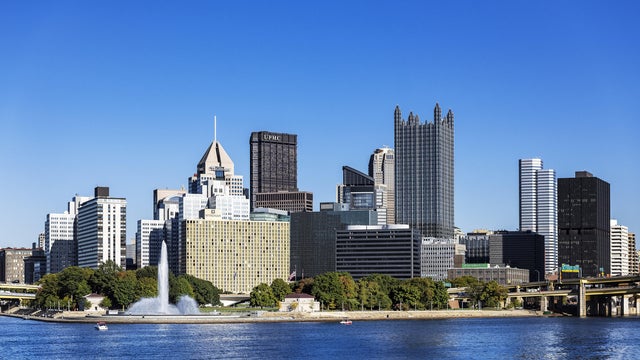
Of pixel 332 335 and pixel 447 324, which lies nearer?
pixel 332 335

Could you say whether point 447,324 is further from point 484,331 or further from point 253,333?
point 253,333

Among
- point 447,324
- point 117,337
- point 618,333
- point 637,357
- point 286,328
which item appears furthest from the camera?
point 447,324

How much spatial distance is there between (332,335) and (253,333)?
11.2 m

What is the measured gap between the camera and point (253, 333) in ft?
541

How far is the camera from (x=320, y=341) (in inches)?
Result: 5837

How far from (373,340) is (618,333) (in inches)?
1543

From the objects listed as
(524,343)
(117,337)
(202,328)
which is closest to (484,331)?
(524,343)

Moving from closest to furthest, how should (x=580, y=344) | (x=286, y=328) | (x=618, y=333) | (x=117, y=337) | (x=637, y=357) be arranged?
(x=637, y=357)
(x=580, y=344)
(x=117, y=337)
(x=618, y=333)
(x=286, y=328)

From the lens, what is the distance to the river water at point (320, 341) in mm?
127438

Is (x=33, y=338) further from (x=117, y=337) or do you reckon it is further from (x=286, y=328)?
(x=286, y=328)

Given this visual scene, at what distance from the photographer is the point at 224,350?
13175 centimetres

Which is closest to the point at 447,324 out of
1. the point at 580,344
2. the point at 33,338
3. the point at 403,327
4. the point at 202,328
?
the point at 403,327

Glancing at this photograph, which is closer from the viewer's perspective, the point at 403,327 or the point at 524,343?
the point at 524,343

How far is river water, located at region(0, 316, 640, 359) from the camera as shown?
418 feet
